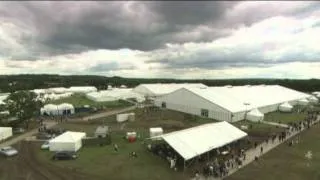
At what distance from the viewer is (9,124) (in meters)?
62.6

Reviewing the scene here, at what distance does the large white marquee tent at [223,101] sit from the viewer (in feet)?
224

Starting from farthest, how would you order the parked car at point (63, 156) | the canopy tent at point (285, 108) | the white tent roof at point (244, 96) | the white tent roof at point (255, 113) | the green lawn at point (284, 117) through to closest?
the canopy tent at point (285, 108), the white tent roof at point (244, 96), the green lawn at point (284, 117), the white tent roof at point (255, 113), the parked car at point (63, 156)

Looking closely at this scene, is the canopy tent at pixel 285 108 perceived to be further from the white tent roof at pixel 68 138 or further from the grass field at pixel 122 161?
the white tent roof at pixel 68 138

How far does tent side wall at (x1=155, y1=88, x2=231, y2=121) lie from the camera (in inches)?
2661

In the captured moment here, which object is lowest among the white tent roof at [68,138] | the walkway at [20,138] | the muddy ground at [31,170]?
the walkway at [20,138]

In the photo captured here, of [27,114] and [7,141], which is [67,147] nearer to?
[7,141]

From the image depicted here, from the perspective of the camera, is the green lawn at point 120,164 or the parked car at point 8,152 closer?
the green lawn at point 120,164

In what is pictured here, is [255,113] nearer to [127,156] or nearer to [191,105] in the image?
[191,105]

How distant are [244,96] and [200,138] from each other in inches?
1751

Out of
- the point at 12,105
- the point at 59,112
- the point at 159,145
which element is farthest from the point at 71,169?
the point at 59,112

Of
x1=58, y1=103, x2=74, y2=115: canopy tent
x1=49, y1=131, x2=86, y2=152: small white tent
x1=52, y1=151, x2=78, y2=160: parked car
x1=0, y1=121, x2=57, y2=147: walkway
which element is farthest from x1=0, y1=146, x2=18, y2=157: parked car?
x1=58, y1=103, x2=74, y2=115: canopy tent

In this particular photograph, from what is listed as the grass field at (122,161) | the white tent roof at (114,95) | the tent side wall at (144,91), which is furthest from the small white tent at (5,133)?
the tent side wall at (144,91)

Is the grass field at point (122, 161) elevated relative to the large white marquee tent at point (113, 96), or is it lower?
lower

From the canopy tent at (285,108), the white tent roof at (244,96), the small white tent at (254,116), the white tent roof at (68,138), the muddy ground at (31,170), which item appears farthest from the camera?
the canopy tent at (285,108)
